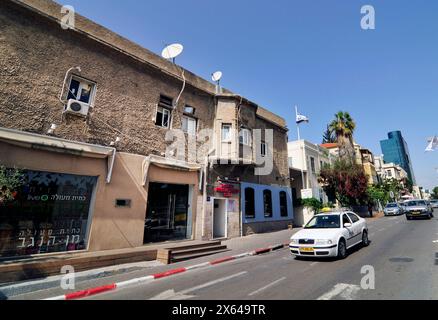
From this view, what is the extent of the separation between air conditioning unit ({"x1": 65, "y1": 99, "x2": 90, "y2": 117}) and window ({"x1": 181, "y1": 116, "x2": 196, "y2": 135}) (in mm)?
5439

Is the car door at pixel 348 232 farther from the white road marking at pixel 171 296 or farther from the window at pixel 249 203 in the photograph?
the window at pixel 249 203

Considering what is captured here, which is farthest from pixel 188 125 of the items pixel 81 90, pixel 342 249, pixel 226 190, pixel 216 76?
pixel 342 249

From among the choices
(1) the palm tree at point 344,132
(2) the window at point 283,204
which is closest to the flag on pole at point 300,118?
(1) the palm tree at point 344,132

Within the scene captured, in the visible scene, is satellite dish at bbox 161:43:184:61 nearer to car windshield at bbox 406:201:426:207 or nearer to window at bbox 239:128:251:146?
window at bbox 239:128:251:146

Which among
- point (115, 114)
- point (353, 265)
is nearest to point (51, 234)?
point (115, 114)

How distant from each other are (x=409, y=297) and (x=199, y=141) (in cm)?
1219

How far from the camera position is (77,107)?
394 inches

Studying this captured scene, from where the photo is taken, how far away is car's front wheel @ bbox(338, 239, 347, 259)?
8.50m

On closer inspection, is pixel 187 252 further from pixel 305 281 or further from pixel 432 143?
pixel 432 143

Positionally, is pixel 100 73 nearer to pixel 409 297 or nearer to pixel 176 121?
pixel 176 121

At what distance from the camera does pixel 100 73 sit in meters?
11.1

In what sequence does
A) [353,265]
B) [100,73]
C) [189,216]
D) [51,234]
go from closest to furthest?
[353,265] < [51,234] < [100,73] < [189,216]

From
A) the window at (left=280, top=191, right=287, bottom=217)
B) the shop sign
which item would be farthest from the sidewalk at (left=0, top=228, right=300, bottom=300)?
the window at (left=280, top=191, right=287, bottom=217)

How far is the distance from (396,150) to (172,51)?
196139 millimetres
